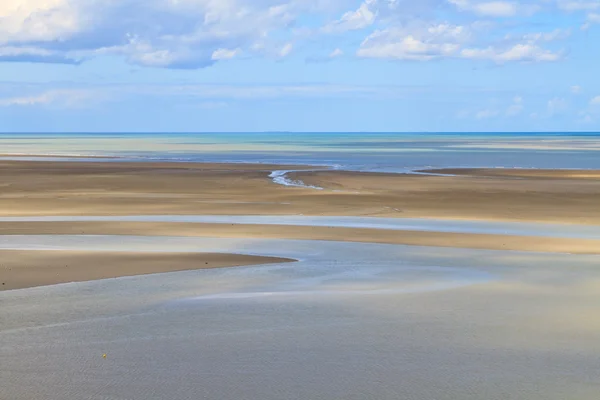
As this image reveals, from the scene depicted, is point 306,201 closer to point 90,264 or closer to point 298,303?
point 90,264

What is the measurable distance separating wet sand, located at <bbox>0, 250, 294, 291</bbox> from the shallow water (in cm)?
59

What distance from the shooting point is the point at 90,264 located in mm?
16656

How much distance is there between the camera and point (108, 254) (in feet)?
59.1

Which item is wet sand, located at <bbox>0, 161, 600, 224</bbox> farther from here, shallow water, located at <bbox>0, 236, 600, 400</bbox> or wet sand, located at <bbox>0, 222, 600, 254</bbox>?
shallow water, located at <bbox>0, 236, 600, 400</bbox>

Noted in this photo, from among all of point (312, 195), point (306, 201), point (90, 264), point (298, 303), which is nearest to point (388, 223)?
point (306, 201)

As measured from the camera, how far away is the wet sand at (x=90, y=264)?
1520 cm

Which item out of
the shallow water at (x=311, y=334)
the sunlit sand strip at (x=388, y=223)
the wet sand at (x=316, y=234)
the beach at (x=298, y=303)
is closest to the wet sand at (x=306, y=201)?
the wet sand at (x=316, y=234)

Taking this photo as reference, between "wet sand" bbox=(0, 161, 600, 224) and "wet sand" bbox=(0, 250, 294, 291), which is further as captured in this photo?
"wet sand" bbox=(0, 161, 600, 224)

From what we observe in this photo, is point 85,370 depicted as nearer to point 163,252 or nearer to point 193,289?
point 193,289

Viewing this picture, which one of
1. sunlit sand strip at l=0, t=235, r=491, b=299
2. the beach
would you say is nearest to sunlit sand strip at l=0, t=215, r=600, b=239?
the beach

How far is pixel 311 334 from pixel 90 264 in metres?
6.52

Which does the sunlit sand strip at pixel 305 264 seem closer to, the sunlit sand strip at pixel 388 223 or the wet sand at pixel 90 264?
the wet sand at pixel 90 264

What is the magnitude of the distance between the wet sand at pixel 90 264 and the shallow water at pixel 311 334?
590mm

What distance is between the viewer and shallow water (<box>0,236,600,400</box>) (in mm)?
9219
